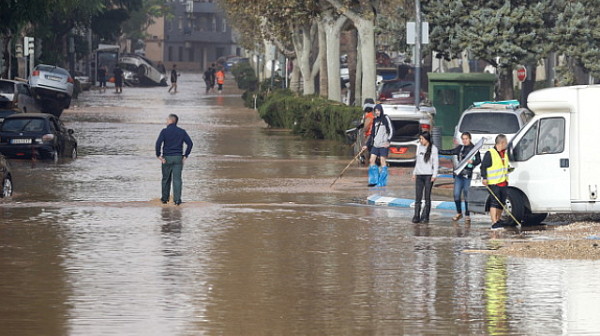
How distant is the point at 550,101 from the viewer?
20641 mm

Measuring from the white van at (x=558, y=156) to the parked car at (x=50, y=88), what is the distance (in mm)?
32624

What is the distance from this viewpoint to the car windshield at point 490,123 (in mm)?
29516

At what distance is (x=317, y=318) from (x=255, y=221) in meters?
8.61

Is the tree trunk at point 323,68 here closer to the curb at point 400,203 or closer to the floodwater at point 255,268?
the floodwater at point 255,268

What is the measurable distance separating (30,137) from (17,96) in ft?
37.8

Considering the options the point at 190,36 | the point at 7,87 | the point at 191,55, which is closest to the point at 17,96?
the point at 7,87

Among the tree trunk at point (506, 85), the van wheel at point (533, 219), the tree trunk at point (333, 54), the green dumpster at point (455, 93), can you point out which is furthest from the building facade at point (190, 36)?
the van wheel at point (533, 219)

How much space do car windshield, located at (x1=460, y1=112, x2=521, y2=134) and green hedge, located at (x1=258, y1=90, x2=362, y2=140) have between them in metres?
9.45

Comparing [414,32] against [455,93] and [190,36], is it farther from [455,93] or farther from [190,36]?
[190,36]

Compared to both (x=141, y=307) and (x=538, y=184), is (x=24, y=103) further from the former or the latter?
(x=141, y=307)

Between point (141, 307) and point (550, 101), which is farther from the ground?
point (550, 101)

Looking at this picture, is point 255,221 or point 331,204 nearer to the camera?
point 255,221

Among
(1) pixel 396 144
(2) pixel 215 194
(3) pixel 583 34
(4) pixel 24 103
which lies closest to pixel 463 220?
(2) pixel 215 194

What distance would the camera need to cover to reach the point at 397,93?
54.9 meters
